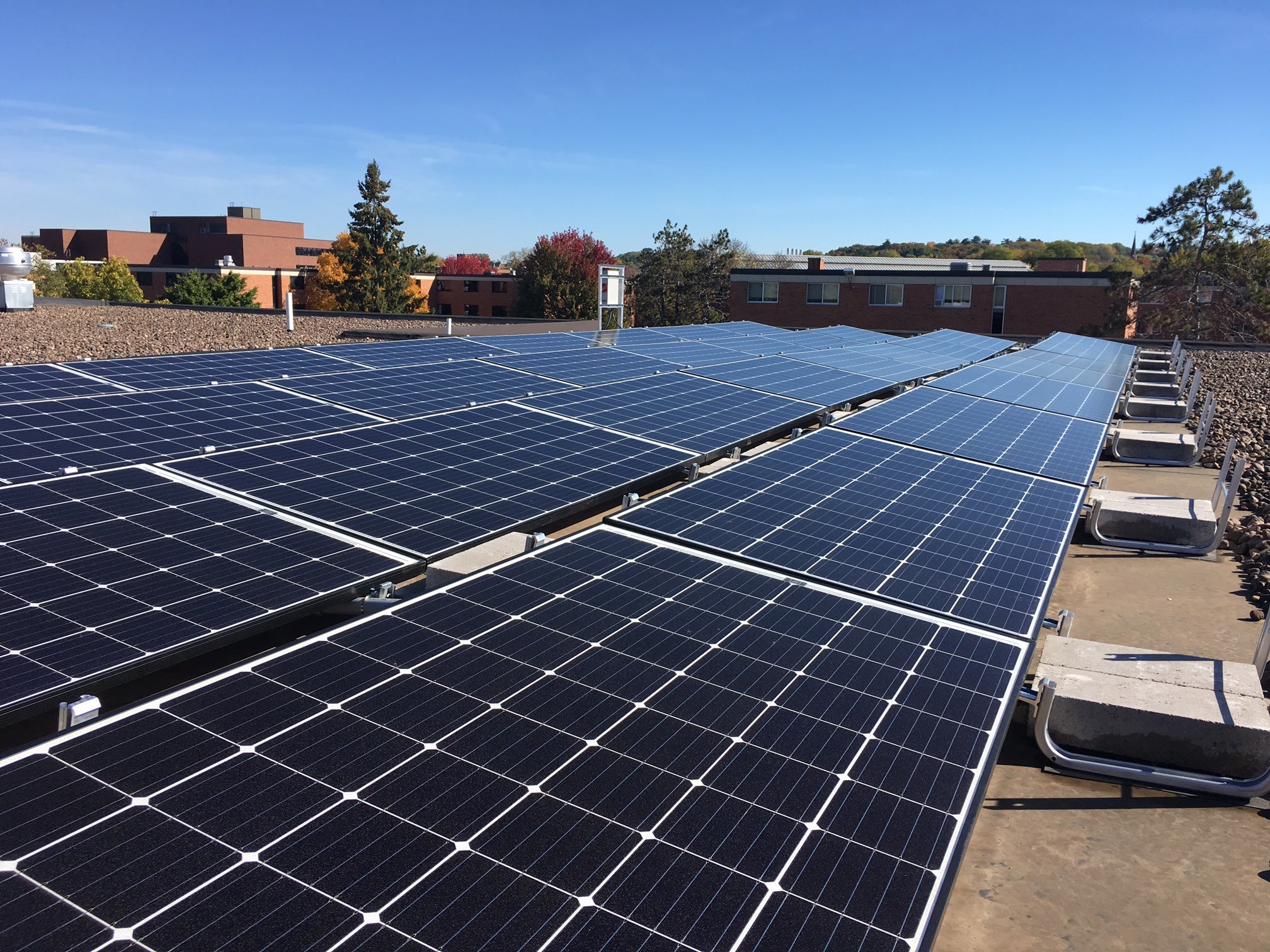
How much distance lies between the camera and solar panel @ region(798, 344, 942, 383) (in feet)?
94.3

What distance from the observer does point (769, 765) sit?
20.6ft

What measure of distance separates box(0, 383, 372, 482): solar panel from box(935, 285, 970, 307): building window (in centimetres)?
6598

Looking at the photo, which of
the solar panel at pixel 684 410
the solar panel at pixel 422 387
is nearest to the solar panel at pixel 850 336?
the solar panel at pixel 684 410

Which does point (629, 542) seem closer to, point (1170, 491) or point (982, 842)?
point (982, 842)

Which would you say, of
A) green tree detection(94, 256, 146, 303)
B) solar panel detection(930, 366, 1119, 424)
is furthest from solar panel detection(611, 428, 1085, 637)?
green tree detection(94, 256, 146, 303)

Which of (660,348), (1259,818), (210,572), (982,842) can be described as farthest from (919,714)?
(660,348)

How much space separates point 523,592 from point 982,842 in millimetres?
5940

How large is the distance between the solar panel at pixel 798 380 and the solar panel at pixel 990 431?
53.3 inches

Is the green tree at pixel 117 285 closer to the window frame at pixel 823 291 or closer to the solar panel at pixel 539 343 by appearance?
the window frame at pixel 823 291

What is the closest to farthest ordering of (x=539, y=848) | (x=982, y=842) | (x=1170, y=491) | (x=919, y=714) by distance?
(x=539, y=848) < (x=919, y=714) < (x=982, y=842) < (x=1170, y=491)

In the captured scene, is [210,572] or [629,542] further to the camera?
[629,542]

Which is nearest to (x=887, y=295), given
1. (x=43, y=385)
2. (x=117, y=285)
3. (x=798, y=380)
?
(x=798, y=380)

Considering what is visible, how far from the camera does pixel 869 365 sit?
103ft

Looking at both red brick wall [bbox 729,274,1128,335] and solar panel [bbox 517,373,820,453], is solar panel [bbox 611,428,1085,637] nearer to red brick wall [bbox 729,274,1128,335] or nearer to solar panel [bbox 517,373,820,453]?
solar panel [bbox 517,373,820,453]
